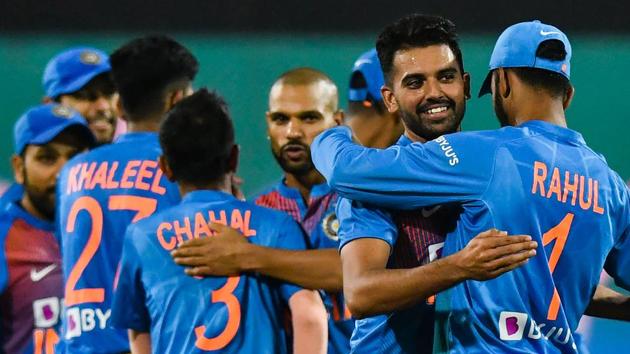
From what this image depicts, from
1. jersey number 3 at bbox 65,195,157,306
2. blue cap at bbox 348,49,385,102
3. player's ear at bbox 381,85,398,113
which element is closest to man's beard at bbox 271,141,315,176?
blue cap at bbox 348,49,385,102

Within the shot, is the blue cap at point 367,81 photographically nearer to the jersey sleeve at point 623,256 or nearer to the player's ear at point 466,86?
the player's ear at point 466,86

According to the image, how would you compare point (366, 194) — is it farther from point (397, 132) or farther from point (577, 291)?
point (397, 132)

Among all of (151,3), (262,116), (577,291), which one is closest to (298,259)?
(577,291)

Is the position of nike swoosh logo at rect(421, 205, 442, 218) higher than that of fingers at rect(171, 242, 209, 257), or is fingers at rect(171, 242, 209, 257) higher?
nike swoosh logo at rect(421, 205, 442, 218)

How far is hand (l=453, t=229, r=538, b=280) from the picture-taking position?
295 cm

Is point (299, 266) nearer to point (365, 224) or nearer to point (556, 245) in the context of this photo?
point (365, 224)

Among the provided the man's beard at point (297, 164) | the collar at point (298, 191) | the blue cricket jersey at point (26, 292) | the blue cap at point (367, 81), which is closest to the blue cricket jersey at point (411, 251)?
the collar at point (298, 191)

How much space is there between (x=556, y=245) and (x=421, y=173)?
1.41 feet

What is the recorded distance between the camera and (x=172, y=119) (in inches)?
155

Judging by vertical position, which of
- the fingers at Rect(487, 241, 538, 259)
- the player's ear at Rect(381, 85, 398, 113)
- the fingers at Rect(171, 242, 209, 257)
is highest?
the player's ear at Rect(381, 85, 398, 113)

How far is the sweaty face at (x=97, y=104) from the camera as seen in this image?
5.75 m

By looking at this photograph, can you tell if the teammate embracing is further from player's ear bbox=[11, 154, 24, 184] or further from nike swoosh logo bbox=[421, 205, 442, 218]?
nike swoosh logo bbox=[421, 205, 442, 218]

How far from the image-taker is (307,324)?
3.73m

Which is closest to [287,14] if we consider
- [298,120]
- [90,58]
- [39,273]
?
[90,58]
